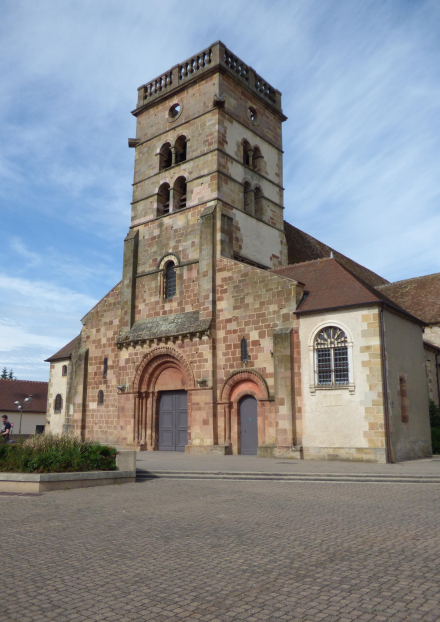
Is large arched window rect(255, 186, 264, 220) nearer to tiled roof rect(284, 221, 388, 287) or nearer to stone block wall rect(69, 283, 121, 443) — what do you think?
tiled roof rect(284, 221, 388, 287)

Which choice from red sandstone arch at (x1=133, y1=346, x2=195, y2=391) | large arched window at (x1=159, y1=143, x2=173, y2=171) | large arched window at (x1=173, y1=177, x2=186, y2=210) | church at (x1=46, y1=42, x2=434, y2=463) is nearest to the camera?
church at (x1=46, y1=42, x2=434, y2=463)

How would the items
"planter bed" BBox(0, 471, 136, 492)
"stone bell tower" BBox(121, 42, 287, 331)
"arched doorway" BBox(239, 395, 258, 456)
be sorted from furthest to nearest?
"stone bell tower" BBox(121, 42, 287, 331), "arched doorway" BBox(239, 395, 258, 456), "planter bed" BBox(0, 471, 136, 492)

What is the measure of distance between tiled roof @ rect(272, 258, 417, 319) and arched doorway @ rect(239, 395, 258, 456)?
4.84m

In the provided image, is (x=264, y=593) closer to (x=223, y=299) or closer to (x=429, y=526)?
(x=429, y=526)

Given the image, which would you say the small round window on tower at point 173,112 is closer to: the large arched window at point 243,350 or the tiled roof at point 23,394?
the large arched window at point 243,350

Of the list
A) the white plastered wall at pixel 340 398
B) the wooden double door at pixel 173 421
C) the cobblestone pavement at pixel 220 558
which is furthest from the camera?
the wooden double door at pixel 173 421

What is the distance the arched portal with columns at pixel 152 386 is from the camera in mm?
25281

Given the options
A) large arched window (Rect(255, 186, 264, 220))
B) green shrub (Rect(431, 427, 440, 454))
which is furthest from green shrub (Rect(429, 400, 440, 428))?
large arched window (Rect(255, 186, 264, 220))

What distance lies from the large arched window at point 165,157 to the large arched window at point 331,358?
571 inches

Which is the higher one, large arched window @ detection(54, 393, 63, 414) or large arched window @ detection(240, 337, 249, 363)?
large arched window @ detection(240, 337, 249, 363)

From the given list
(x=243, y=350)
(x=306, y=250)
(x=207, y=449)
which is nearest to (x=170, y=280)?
(x=243, y=350)

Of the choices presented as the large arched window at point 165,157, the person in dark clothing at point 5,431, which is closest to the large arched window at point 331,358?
the person in dark clothing at point 5,431

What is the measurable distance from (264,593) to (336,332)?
50.4 ft

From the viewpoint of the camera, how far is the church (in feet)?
64.6
